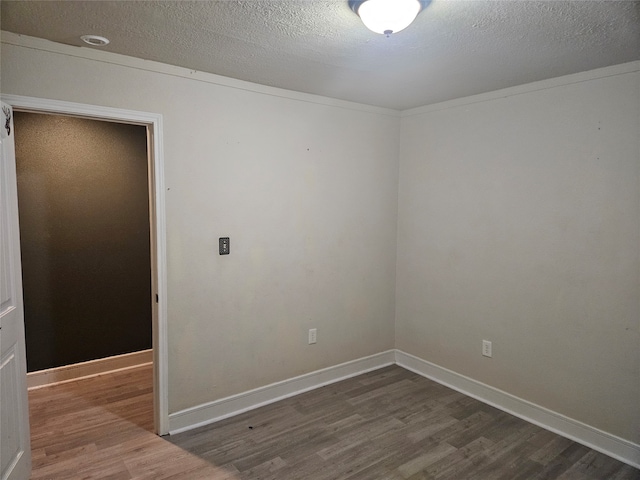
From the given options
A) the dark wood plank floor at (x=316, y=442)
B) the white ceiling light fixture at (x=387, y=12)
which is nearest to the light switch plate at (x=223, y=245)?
the dark wood plank floor at (x=316, y=442)

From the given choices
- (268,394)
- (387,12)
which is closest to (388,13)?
(387,12)

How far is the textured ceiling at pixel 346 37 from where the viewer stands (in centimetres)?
173

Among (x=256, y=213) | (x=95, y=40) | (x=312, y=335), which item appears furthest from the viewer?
(x=312, y=335)

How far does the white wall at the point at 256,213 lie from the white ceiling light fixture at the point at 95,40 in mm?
130

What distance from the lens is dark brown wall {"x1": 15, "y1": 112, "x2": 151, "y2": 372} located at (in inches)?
129

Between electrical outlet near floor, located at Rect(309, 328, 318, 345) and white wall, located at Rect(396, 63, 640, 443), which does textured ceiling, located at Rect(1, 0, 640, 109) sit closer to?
white wall, located at Rect(396, 63, 640, 443)

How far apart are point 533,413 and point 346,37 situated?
9.15ft

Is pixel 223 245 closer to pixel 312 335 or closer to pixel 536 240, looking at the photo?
pixel 312 335

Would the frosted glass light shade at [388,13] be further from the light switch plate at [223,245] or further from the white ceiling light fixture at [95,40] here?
the light switch plate at [223,245]

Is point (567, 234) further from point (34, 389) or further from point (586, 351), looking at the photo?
point (34, 389)

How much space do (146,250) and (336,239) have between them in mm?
1817

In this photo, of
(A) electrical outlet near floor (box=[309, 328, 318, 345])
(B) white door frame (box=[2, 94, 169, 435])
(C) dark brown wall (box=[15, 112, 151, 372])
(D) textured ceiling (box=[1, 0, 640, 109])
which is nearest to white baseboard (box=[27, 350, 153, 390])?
(C) dark brown wall (box=[15, 112, 151, 372])

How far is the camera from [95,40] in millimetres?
2129

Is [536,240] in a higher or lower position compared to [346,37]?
lower
